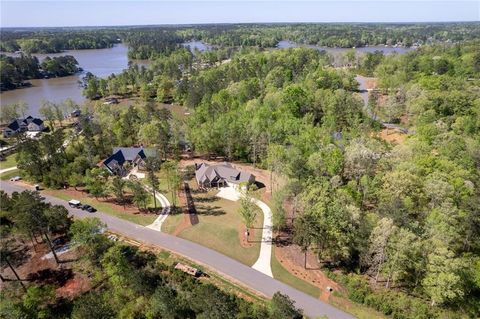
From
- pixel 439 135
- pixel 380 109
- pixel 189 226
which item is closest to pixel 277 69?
pixel 380 109

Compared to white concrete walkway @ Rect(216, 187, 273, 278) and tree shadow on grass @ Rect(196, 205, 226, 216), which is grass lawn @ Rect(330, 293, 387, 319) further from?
tree shadow on grass @ Rect(196, 205, 226, 216)

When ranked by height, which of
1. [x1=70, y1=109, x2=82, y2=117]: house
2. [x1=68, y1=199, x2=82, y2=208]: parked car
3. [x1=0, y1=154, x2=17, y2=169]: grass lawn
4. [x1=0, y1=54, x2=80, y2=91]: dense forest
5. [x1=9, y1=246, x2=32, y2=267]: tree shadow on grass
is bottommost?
[x1=9, y1=246, x2=32, y2=267]: tree shadow on grass

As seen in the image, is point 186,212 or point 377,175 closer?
point 377,175

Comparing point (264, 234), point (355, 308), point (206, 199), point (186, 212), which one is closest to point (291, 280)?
point (355, 308)

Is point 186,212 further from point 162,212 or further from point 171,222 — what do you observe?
point 162,212

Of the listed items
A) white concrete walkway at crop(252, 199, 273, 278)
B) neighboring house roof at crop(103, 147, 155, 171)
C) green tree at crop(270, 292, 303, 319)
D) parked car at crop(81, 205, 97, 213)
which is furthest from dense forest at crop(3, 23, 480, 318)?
green tree at crop(270, 292, 303, 319)

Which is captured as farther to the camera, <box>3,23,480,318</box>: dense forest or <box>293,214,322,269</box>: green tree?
<box>293,214,322,269</box>: green tree
